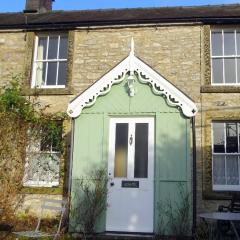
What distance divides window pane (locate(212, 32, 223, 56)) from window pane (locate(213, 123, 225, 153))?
237 centimetres

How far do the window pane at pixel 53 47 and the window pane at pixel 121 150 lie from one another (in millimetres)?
4730

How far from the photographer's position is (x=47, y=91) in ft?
46.0

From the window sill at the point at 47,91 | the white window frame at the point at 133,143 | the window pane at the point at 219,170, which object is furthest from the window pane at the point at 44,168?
the window pane at the point at 219,170

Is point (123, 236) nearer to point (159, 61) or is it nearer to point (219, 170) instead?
point (219, 170)

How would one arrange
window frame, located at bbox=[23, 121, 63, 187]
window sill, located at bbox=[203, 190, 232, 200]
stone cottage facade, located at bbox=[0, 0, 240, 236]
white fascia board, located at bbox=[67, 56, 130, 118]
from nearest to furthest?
white fascia board, located at bbox=[67, 56, 130, 118], window sill, located at bbox=[203, 190, 232, 200], stone cottage facade, located at bbox=[0, 0, 240, 236], window frame, located at bbox=[23, 121, 63, 187]

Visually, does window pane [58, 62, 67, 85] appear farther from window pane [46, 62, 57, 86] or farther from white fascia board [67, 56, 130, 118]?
white fascia board [67, 56, 130, 118]

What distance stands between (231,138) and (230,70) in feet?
7.35

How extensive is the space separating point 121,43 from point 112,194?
5.49 metres

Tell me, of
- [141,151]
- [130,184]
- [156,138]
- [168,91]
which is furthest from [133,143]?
[168,91]

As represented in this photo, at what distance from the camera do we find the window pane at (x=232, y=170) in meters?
12.5

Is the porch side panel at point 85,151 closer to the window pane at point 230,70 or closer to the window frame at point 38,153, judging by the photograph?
the window frame at point 38,153

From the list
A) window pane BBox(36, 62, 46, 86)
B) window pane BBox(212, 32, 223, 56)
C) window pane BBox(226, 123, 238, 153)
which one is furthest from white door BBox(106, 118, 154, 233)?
window pane BBox(36, 62, 46, 86)

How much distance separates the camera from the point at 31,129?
13.3 m

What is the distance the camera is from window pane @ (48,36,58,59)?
14.7 metres
